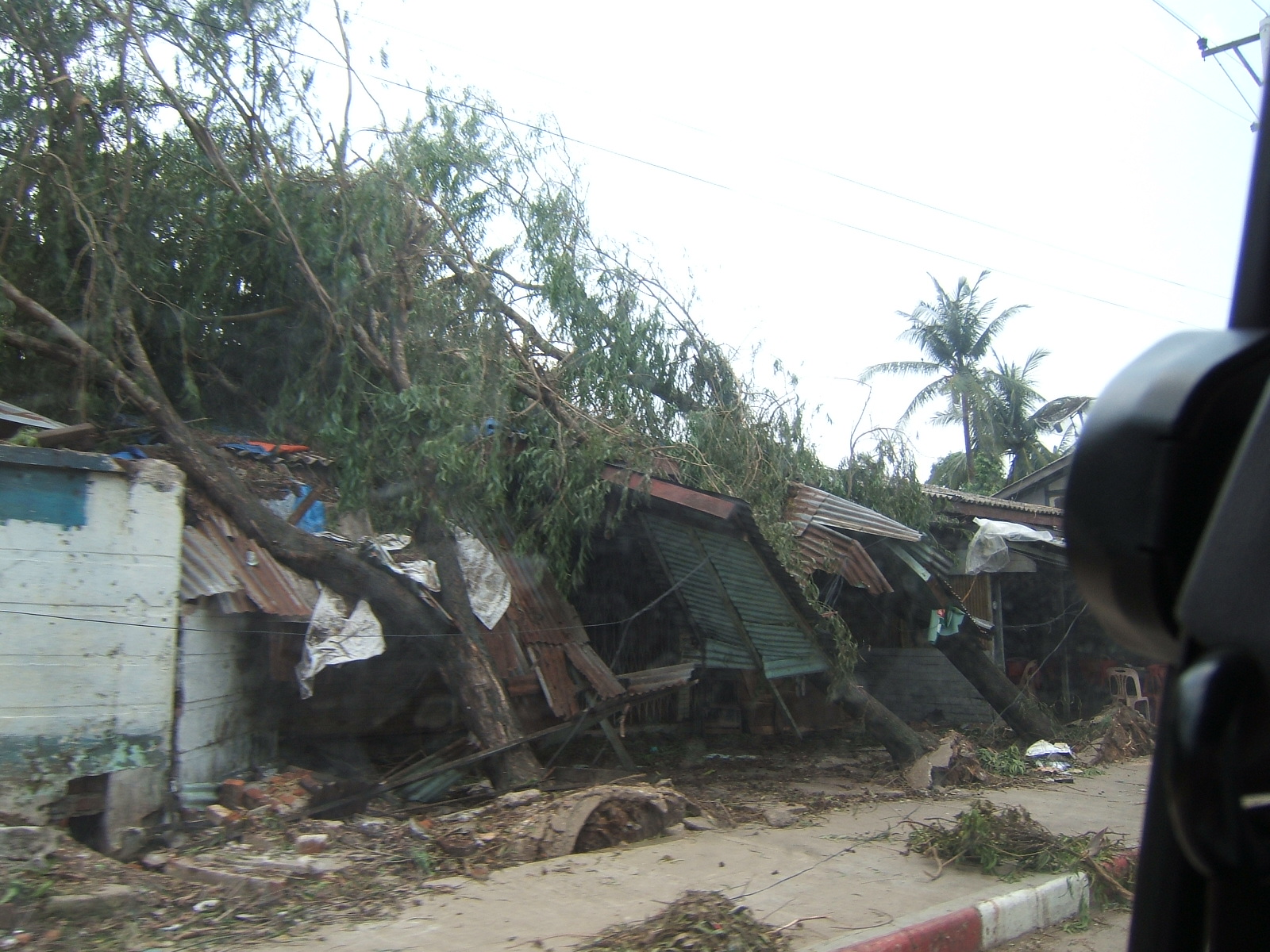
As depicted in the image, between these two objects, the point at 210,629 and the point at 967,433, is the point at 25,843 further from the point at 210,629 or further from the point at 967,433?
the point at 967,433

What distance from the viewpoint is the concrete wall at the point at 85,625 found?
18.3ft

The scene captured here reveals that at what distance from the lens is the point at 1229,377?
3.87ft

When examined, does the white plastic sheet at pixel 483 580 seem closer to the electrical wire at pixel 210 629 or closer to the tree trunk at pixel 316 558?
the tree trunk at pixel 316 558

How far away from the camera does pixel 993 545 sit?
11516 mm

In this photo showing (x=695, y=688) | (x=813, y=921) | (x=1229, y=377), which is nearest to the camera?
(x=1229, y=377)

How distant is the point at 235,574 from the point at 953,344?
89.9ft

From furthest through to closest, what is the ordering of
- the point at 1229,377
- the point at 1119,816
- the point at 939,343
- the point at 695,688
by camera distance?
the point at 939,343 < the point at 695,688 < the point at 1119,816 < the point at 1229,377

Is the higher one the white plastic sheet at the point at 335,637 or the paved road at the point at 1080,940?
the white plastic sheet at the point at 335,637

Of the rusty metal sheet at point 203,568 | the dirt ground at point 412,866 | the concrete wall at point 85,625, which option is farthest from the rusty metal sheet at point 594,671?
the concrete wall at point 85,625

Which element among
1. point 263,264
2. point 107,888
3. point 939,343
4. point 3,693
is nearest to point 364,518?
point 263,264

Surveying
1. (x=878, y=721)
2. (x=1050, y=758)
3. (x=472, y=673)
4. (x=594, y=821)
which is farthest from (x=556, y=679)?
(x=1050, y=758)

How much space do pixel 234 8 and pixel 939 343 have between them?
84.1ft

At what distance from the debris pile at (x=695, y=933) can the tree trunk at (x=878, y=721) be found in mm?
4849

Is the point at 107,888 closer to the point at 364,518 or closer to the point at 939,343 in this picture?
the point at 364,518
